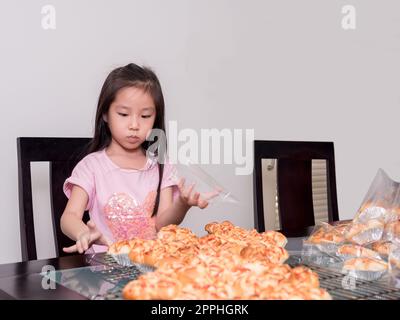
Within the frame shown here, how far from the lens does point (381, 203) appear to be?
3.96ft

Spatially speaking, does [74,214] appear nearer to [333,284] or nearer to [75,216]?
[75,216]

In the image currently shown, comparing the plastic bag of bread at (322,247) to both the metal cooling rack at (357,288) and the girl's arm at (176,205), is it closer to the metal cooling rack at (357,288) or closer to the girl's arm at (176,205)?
the metal cooling rack at (357,288)

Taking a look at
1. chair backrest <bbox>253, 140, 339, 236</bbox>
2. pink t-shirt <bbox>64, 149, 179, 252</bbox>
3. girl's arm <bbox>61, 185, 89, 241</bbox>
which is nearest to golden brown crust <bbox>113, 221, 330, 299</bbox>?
girl's arm <bbox>61, 185, 89, 241</bbox>

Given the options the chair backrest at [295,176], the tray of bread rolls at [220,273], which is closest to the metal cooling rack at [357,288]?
the tray of bread rolls at [220,273]

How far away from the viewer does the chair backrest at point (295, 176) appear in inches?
76.2

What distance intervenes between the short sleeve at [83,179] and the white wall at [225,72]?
0.94 ft

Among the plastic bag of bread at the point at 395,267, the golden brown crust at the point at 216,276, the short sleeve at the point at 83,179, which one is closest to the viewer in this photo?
the golden brown crust at the point at 216,276

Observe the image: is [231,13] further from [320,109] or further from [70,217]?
[70,217]

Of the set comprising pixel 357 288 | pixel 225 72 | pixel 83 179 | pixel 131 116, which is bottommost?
pixel 357 288

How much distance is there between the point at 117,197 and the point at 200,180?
0.81ft

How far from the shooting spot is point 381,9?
293 centimetres

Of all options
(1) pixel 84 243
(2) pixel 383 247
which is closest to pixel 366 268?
(2) pixel 383 247

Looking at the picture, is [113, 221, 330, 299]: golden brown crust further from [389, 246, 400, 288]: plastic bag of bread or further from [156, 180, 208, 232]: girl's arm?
[156, 180, 208, 232]: girl's arm
